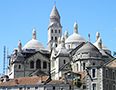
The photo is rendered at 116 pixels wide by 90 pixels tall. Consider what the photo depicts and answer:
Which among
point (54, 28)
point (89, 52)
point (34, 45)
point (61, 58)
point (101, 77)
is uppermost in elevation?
point (54, 28)

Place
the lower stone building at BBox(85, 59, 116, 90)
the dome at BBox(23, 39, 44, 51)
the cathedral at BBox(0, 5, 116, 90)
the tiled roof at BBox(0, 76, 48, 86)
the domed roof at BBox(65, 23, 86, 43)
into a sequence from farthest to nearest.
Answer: the dome at BBox(23, 39, 44, 51) → the domed roof at BBox(65, 23, 86, 43) → the cathedral at BBox(0, 5, 116, 90) → the tiled roof at BBox(0, 76, 48, 86) → the lower stone building at BBox(85, 59, 116, 90)

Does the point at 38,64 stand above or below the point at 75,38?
below

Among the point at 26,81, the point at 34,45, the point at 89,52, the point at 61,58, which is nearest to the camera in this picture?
the point at 26,81

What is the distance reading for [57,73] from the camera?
353 feet

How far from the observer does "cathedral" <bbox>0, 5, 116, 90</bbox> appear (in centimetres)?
10116

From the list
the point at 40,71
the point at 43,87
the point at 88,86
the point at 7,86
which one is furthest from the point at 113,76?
the point at 40,71

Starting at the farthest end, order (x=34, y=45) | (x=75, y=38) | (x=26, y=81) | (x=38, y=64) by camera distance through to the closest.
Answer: (x=34, y=45) → (x=75, y=38) → (x=38, y=64) → (x=26, y=81)

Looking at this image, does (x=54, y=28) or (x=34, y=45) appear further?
(x=54, y=28)

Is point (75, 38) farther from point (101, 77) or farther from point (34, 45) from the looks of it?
point (101, 77)

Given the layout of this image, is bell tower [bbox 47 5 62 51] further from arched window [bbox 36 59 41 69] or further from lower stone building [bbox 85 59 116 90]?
lower stone building [bbox 85 59 116 90]

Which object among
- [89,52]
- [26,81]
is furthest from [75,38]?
[26,81]

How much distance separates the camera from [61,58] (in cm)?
10731

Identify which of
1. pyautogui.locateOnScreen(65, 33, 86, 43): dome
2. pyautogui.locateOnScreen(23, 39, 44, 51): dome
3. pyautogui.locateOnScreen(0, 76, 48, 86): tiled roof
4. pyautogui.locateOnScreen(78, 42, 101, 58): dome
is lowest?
pyautogui.locateOnScreen(0, 76, 48, 86): tiled roof

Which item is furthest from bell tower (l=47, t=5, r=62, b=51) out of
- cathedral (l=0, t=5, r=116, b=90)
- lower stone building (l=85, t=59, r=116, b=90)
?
lower stone building (l=85, t=59, r=116, b=90)
